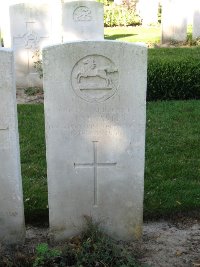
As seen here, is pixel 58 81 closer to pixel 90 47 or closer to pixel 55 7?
pixel 90 47

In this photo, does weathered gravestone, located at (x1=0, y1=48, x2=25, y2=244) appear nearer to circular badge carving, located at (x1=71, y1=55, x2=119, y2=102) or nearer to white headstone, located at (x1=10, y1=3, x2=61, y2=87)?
circular badge carving, located at (x1=71, y1=55, x2=119, y2=102)

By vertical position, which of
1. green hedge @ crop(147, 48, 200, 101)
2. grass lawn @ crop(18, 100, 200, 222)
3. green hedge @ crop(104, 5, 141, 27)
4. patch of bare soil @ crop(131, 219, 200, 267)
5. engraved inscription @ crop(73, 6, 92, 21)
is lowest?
patch of bare soil @ crop(131, 219, 200, 267)

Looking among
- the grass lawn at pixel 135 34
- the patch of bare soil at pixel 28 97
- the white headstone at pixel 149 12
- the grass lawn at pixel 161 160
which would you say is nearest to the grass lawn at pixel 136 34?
the grass lawn at pixel 135 34

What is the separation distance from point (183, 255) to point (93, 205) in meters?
0.81

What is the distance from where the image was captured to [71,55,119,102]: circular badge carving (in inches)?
132

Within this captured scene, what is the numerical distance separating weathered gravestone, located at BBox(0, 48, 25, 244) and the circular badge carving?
47cm

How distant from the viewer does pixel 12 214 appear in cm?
365

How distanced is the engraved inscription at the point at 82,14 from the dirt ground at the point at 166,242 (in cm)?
528

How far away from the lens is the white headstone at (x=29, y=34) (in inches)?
331

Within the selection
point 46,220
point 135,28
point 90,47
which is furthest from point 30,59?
point 135,28

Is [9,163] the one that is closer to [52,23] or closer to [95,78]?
[95,78]

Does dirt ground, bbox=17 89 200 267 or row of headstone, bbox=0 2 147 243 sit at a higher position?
row of headstone, bbox=0 2 147 243

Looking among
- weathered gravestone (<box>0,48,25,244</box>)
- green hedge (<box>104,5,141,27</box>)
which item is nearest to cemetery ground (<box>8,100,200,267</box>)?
weathered gravestone (<box>0,48,25,244</box>)

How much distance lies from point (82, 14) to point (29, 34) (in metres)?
1.06
